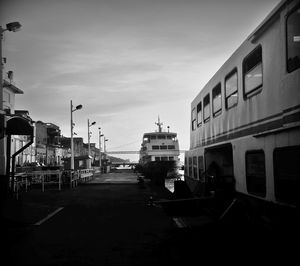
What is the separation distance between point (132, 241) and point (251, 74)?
14.2 feet

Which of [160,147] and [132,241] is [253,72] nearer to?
[132,241]

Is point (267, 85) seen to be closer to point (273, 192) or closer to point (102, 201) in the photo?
point (273, 192)

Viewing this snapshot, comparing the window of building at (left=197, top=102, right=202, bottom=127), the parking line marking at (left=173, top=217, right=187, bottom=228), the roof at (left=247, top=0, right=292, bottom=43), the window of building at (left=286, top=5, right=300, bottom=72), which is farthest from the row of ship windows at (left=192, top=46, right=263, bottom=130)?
the parking line marking at (left=173, top=217, right=187, bottom=228)

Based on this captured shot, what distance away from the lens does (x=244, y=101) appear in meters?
7.66

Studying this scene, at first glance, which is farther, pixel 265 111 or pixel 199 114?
pixel 199 114

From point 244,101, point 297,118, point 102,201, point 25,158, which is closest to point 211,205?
point 244,101

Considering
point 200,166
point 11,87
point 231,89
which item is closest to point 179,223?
point 231,89

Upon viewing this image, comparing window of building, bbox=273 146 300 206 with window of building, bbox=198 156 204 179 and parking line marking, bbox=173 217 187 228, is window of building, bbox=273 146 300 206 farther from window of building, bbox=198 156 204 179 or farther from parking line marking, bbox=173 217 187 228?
window of building, bbox=198 156 204 179

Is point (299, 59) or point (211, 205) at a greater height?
point (299, 59)

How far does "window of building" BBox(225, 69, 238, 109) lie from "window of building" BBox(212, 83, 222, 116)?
77 centimetres

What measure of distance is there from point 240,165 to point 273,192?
1968mm

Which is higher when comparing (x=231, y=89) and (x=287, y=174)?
(x=231, y=89)

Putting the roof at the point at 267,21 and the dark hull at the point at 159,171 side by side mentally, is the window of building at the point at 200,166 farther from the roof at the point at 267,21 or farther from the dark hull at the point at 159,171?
the dark hull at the point at 159,171

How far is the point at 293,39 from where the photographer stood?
546 centimetres
